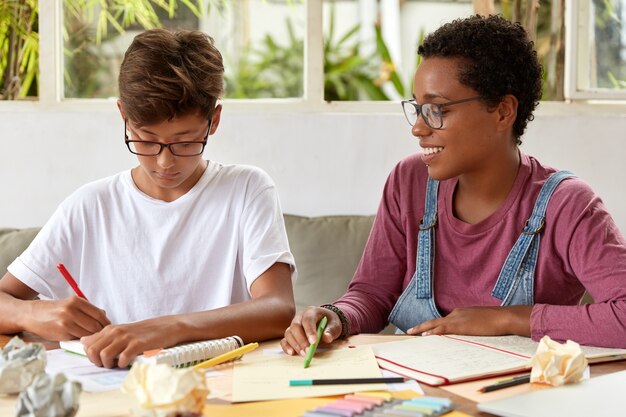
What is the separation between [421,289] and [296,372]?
0.69 m

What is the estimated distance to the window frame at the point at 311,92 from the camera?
3202 mm

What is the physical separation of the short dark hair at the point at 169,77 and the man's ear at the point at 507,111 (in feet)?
2.17

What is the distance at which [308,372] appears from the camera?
1589mm

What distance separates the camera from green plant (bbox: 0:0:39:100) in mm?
3486

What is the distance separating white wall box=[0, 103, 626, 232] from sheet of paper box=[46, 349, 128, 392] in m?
1.61

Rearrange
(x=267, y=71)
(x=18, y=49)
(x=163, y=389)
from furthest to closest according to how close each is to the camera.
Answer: (x=267, y=71) → (x=18, y=49) → (x=163, y=389)

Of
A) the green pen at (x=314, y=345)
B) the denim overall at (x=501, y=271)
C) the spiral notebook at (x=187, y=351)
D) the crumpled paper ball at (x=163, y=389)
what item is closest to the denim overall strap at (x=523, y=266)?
the denim overall at (x=501, y=271)

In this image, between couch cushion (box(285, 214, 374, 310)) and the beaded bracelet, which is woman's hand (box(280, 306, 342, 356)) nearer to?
the beaded bracelet

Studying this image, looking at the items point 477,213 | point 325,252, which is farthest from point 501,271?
point 325,252

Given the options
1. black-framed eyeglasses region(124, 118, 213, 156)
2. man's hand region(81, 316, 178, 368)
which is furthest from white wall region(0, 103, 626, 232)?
man's hand region(81, 316, 178, 368)

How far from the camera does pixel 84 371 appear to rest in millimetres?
1608

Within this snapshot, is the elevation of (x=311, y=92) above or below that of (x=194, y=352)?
above

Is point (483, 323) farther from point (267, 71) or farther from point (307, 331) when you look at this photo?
point (267, 71)

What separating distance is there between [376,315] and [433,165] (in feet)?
1.24
